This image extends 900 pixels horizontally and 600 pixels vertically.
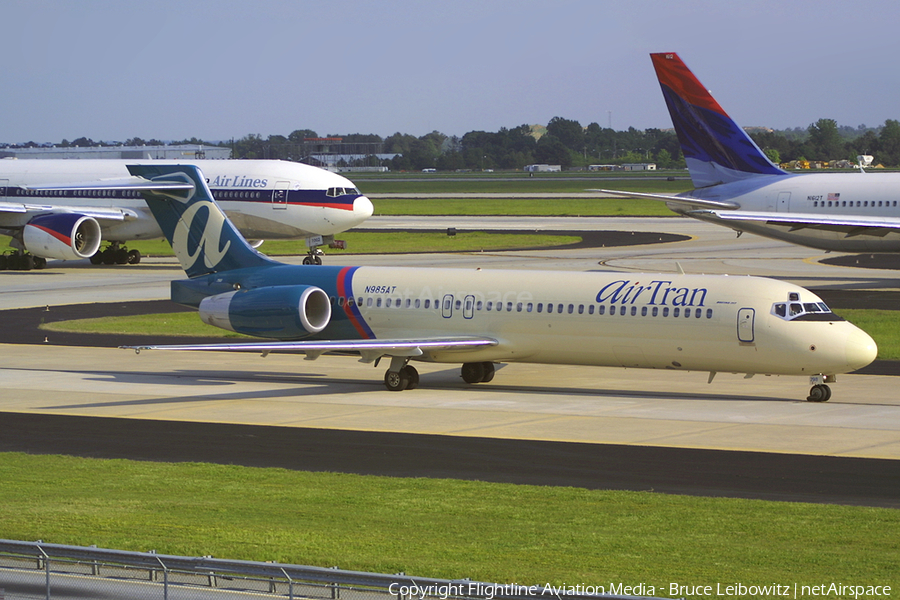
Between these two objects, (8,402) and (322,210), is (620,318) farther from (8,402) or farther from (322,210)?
(322,210)

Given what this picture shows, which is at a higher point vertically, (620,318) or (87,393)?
(620,318)

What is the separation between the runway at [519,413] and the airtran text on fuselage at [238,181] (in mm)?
24903

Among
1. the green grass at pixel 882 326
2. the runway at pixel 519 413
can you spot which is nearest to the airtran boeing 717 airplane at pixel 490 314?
the runway at pixel 519 413

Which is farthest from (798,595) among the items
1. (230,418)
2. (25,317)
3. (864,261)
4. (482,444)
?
(864,261)

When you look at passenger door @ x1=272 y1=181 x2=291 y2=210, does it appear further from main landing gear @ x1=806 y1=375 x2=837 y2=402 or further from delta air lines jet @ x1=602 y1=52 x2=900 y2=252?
main landing gear @ x1=806 y1=375 x2=837 y2=402

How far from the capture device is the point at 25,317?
48.8m

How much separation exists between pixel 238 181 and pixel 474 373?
3507 cm

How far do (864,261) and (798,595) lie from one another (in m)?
59.2

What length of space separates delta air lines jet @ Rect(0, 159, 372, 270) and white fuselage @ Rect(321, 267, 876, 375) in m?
30.6

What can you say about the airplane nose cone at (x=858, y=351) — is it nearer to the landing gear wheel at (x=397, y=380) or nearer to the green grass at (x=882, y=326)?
the green grass at (x=882, y=326)

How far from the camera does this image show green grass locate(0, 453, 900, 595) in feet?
51.3

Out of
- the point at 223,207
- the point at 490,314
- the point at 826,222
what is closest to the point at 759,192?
the point at 826,222

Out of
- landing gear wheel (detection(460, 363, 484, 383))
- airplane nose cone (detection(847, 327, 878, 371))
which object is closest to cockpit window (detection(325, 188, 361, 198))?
landing gear wheel (detection(460, 363, 484, 383))

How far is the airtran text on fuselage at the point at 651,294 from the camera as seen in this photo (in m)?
29.9
